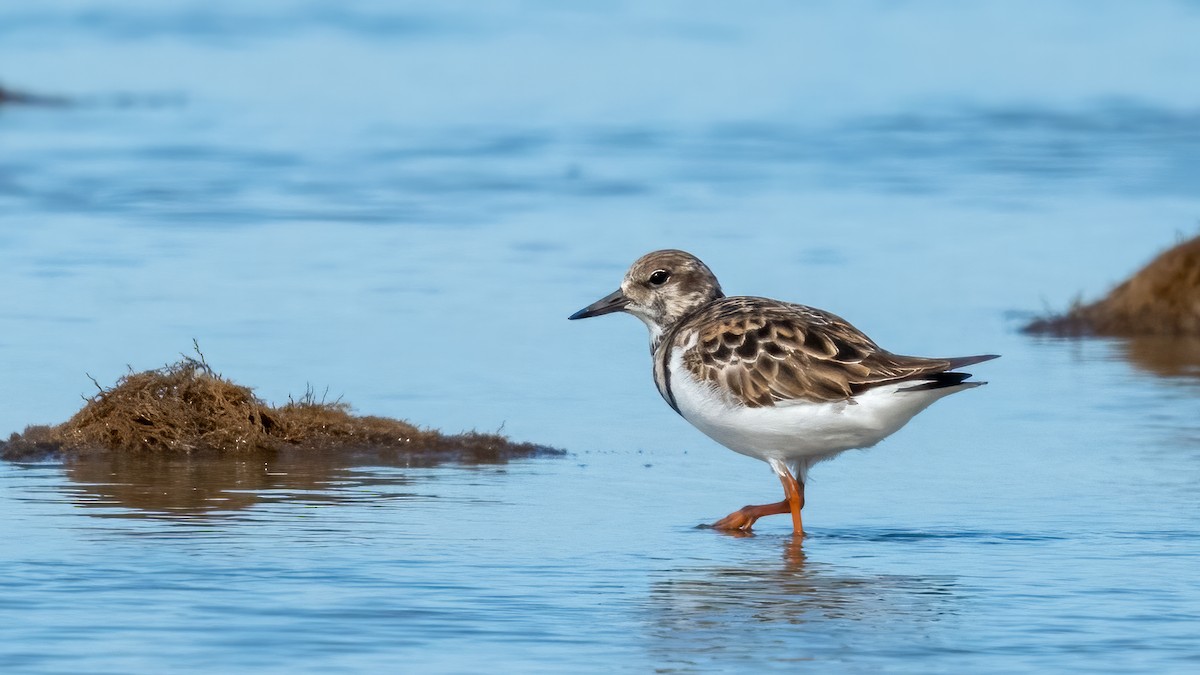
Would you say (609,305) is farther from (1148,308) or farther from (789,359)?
(1148,308)

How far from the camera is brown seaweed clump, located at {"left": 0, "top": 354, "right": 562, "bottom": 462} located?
1070 cm

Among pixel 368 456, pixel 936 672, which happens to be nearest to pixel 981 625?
pixel 936 672

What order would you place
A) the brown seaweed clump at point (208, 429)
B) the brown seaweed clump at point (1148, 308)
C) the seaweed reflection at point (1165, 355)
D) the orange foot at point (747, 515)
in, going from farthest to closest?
1. the brown seaweed clump at point (1148, 308)
2. the seaweed reflection at point (1165, 355)
3. the brown seaweed clump at point (208, 429)
4. the orange foot at point (747, 515)

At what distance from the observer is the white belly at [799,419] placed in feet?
30.7

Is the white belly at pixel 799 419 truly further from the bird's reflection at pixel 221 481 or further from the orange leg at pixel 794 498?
the bird's reflection at pixel 221 481

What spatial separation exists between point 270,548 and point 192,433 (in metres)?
2.25

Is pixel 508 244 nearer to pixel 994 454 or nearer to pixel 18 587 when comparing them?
pixel 994 454

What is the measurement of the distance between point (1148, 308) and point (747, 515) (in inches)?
246

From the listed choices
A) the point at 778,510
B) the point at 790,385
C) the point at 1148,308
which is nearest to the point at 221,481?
the point at 778,510

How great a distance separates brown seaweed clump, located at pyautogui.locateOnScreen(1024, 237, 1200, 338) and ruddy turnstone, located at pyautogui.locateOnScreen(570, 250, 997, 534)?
5171mm

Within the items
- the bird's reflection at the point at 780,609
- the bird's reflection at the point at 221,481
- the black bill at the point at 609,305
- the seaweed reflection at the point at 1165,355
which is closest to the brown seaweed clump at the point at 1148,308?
the seaweed reflection at the point at 1165,355

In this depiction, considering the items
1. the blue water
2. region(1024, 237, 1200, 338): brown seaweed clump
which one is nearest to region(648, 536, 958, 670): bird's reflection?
the blue water

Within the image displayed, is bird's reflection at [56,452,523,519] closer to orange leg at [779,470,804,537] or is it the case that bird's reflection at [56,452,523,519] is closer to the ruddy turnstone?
the ruddy turnstone

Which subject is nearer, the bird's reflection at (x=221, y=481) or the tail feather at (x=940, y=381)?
the tail feather at (x=940, y=381)
